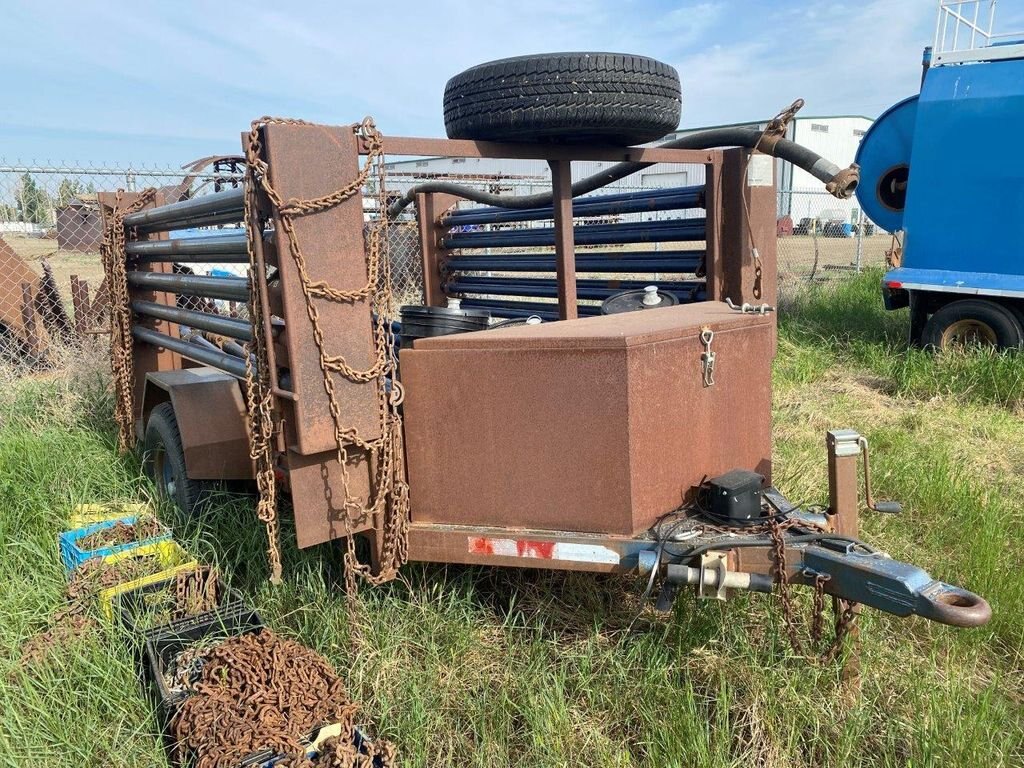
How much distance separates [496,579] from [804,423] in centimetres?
336

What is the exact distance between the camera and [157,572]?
10.4ft

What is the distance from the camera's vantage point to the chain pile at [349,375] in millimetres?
2367

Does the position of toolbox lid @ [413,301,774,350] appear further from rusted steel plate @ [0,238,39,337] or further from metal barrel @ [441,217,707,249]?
rusted steel plate @ [0,238,39,337]

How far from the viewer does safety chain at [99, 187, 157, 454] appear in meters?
4.47

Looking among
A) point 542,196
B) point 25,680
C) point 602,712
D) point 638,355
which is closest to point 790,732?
point 602,712

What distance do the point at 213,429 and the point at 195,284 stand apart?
0.66 m

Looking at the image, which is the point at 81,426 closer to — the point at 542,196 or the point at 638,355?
the point at 542,196

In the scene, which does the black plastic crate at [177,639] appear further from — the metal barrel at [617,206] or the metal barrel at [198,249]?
the metal barrel at [617,206]

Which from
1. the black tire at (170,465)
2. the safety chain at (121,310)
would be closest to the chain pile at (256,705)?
the black tire at (170,465)

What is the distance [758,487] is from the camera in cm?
254

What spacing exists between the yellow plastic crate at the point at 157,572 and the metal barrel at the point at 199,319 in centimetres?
98

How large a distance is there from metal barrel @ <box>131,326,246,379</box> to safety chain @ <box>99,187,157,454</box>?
0.33 feet

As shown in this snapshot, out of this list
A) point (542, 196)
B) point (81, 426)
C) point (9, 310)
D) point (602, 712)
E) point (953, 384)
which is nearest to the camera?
point (602, 712)

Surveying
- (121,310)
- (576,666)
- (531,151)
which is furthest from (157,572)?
(531,151)
